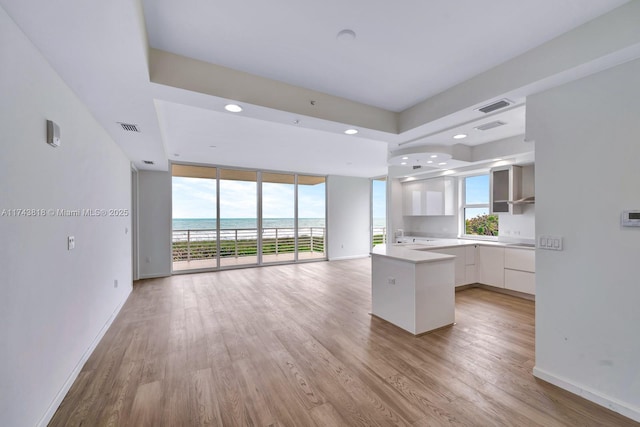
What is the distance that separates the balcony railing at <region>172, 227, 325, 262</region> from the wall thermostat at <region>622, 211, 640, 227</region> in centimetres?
621

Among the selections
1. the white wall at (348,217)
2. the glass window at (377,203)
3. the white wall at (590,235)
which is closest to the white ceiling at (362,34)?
the white wall at (590,235)

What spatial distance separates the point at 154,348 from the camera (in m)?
2.61

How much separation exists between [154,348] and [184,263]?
467cm

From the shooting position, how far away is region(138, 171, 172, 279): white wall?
5508 millimetres

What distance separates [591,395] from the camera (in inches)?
72.4

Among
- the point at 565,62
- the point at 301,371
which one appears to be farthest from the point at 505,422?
the point at 565,62

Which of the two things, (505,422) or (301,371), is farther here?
(301,371)

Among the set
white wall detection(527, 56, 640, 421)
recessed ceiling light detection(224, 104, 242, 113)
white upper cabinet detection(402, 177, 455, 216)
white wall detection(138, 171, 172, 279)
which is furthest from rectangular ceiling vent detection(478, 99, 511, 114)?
white wall detection(138, 171, 172, 279)

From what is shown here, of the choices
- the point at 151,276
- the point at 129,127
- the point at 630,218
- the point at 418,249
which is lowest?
the point at 151,276

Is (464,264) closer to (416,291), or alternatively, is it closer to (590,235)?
(416,291)

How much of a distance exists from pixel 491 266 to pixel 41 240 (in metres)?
5.56

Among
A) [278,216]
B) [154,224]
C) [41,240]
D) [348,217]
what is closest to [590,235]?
[41,240]

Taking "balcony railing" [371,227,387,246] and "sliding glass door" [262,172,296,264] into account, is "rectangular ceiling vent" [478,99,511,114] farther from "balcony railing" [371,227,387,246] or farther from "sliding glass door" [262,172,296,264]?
"balcony railing" [371,227,387,246]

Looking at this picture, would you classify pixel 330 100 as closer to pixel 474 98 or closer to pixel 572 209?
pixel 474 98
